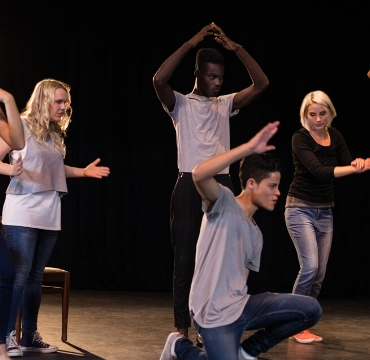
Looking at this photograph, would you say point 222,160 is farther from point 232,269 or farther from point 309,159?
point 309,159

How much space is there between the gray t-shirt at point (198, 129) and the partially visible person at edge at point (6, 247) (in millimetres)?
967

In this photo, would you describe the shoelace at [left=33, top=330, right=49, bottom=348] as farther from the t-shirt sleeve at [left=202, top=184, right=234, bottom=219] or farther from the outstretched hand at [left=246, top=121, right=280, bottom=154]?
the outstretched hand at [left=246, top=121, right=280, bottom=154]

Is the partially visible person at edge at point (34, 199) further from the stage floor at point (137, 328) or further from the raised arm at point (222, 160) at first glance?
the raised arm at point (222, 160)

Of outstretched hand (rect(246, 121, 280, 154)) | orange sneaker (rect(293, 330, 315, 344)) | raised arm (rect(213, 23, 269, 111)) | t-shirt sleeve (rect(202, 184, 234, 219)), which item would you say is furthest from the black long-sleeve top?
outstretched hand (rect(246, 121, 280, 154))

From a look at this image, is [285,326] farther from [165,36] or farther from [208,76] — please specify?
[165,36]

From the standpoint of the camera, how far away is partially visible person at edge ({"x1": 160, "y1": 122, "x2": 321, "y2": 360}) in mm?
3127

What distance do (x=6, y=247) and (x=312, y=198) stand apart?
190cm

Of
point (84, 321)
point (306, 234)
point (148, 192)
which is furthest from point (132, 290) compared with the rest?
point (306, 234)

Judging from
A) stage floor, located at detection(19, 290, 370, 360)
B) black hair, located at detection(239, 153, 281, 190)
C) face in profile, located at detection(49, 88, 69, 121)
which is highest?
face in profile, located at detection(49, 88, 69, 121)

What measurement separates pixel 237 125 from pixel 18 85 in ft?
6.57

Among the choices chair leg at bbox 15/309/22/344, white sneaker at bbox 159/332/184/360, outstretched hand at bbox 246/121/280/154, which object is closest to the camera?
outstretched hand at bbox 246/121/280/154

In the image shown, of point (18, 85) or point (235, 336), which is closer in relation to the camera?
point (235, 336)

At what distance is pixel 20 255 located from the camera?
3988 mm

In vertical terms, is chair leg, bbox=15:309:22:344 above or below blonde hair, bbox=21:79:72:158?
below
